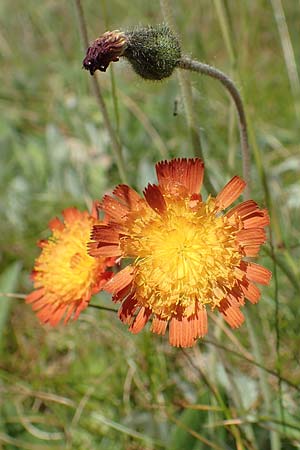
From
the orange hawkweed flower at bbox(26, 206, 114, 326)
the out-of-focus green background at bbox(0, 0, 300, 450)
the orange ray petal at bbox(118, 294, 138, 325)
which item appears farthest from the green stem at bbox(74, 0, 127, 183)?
the orange ray petal at bbox(118, 294, 138, 325)

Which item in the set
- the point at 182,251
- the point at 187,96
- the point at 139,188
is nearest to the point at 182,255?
the point at 182,251

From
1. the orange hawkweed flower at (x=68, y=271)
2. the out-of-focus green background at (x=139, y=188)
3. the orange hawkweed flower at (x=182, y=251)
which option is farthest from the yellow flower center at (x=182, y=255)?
the out-of-focus green background at (x=139, y=188)

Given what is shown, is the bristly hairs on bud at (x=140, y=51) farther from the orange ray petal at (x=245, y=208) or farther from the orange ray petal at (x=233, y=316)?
the orange ray petal at (x=233, y=316)

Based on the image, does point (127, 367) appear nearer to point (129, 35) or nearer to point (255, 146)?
point (255, 146)

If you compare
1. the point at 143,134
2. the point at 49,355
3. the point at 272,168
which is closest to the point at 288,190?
the point at 272,168

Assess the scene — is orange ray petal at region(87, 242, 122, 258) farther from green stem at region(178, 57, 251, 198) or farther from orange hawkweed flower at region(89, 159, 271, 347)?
green stem at region(178, 57, 251, 198)
